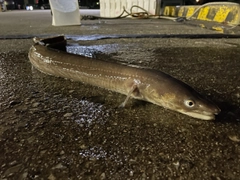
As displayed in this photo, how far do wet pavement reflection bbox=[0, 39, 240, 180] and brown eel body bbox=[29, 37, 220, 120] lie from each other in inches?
1.9

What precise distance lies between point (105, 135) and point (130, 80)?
49 centimetres

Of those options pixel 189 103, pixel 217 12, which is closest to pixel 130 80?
pixel 189 103

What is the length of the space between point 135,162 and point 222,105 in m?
0.71

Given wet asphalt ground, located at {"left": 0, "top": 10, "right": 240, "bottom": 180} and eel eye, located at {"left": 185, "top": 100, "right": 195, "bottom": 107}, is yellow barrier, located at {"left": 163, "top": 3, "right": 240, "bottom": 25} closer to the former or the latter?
wet asphalt ground, located at {"left": 0, "top": 10, "right": 240, "bottom": 180}

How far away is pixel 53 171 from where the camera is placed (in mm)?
754

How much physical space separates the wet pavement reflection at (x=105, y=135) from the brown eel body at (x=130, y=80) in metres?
0.05

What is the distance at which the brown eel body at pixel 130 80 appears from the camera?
109 centimetres

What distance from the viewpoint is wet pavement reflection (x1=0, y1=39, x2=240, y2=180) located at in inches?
30.1

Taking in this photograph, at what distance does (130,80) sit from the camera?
134 cm

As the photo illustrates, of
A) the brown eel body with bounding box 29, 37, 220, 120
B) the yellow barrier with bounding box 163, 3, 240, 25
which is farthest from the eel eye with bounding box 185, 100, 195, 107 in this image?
the yellow barrier with bounding box 163, 3, 240, 25

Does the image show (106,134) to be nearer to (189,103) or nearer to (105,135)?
(105,135)

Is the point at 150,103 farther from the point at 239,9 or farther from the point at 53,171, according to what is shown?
the point at 239,9

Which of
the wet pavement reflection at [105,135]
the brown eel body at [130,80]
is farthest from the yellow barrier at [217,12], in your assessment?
the wet pavement reflection at [105,135]

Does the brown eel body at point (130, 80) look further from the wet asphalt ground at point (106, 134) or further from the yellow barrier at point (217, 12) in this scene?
the yellow barrier at point (217, 12)
